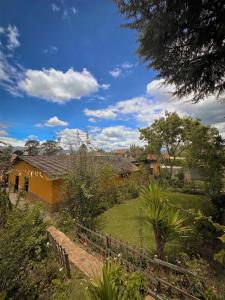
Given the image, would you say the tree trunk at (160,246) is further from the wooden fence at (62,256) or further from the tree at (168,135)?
the tree at (168,135)

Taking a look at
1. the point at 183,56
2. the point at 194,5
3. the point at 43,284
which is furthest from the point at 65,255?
the point at 194,5

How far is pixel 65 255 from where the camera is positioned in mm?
5574

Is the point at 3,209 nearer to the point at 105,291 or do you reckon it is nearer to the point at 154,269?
the point at 105,291

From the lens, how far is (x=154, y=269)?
563 cm

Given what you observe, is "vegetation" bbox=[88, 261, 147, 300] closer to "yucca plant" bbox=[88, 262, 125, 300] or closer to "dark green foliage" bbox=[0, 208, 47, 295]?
"yucca plant" bbox=[88, 262, 125, 300]

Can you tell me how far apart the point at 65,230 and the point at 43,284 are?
4806 millimetres

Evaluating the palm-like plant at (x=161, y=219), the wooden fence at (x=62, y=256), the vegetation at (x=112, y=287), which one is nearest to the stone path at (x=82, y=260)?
the wooden fence at (x=62, y=256)

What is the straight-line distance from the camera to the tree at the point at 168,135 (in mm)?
23438

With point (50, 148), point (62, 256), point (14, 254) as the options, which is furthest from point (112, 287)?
point (50, 148)

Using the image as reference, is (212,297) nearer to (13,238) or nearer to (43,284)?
(43,284)

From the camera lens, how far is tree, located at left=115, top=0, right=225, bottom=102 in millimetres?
5785

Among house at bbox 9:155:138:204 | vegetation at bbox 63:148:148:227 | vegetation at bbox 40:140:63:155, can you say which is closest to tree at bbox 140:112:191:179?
house at bbox 9:155:138:204

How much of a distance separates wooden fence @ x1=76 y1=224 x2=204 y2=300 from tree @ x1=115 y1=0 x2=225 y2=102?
5.99 m

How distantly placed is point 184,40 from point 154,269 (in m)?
7.24
